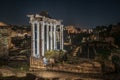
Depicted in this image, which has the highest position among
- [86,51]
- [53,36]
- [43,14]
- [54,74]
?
[43,14]

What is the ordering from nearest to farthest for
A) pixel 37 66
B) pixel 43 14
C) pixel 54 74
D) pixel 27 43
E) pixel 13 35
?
pixel 54 74 → pixel 37 66 → pixel 43 14 → pixel 27 43 → pixel 13 35

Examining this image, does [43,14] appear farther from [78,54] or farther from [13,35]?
[13,35]

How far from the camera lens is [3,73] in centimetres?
2744

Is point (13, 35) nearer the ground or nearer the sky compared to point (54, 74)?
nearer the sky

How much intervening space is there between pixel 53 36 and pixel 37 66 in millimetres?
11023

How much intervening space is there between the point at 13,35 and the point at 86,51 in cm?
3494

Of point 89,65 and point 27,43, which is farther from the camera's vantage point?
point 27,43

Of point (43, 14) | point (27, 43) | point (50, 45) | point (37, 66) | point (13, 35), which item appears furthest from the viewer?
point (13, 35)

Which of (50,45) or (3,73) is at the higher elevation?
(50,45)

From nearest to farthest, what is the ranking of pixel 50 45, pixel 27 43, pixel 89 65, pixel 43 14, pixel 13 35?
pixel 89 65 → pixel 43 14 → pixel 50 45 → pixel 27 43 → pixel 13 35

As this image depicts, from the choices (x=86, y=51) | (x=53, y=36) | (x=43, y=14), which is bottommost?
(x=86, y=51)

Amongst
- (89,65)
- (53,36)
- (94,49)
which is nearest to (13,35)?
(53,36)

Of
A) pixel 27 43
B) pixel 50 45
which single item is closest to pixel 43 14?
pixel 50 45

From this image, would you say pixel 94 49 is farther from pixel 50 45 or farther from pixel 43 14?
pixel 43 14
